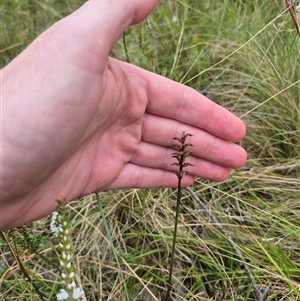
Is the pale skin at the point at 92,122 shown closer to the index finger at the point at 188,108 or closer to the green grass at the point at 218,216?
the index finger at the point at 188,108

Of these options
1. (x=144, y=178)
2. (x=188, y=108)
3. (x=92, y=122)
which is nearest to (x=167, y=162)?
(x=144, y=178)

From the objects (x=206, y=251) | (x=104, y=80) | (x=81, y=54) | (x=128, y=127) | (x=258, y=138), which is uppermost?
(x=81, y=54)

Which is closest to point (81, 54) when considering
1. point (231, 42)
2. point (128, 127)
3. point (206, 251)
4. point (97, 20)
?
point (97, 20)

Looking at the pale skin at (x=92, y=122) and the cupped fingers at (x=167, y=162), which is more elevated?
the pale skin at (x=92, y=122)

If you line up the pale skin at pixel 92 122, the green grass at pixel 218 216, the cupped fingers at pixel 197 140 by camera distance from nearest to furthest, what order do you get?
the pale skin at pixel 92 122 → the green grass at pixel 218 216 → the cupped fingers at pixel 197 140

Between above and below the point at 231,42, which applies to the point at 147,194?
below

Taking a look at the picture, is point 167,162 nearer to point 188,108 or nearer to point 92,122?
point 188,108

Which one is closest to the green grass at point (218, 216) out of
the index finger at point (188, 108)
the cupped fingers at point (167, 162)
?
the cupped fingers at point (167, 162)

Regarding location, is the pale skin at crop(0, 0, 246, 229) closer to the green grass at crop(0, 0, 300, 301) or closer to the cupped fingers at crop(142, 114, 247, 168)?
the cupped fingers at crop(142, 114, 247, 168)

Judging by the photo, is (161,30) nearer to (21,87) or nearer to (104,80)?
(104,80)
